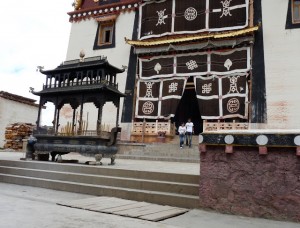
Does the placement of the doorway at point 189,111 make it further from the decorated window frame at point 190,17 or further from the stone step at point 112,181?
the stone step at point 112,181

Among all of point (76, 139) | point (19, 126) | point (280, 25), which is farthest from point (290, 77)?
point (19, 126)

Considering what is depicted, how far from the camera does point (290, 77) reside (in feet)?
45.4

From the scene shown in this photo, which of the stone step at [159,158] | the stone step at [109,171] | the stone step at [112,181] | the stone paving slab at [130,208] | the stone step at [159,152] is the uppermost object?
the stone step at [159,152]

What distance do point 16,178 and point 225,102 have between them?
10.4 meters

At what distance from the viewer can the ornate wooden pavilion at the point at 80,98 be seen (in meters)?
9.16

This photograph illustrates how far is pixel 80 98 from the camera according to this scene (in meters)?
10.1

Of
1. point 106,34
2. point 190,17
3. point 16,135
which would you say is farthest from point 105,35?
point 16,135

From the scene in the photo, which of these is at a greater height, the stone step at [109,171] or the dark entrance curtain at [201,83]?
the dark entrance curtain at [201,83]

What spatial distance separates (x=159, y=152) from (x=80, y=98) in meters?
4.58

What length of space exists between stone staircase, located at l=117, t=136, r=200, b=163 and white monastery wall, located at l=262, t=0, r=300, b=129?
4.18 metres

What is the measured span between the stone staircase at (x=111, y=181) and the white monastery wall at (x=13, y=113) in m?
13.8

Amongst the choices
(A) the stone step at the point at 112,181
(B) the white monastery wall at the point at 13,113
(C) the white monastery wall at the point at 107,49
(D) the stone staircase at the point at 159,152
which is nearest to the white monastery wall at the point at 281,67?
(D) the stone staircase at the point at 159,152

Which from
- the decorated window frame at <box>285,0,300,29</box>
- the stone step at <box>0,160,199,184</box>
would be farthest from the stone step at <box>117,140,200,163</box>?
the decorated window frame at <box>285,0,300,29</box>

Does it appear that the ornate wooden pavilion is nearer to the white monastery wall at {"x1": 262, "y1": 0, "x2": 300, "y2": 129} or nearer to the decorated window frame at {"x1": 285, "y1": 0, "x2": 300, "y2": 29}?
the white monastery wall at {"x1": 262, "y1": 0, "x2": 300, "y2": 129}
